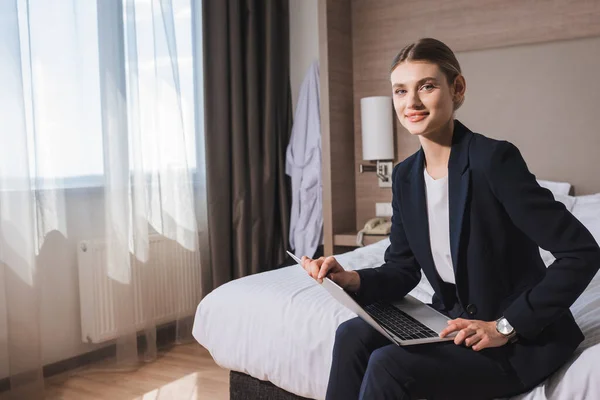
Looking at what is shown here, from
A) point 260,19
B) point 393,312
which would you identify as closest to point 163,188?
point 260,19

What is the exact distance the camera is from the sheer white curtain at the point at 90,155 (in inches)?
106

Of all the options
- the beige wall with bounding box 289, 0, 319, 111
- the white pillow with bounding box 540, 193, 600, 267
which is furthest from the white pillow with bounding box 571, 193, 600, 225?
the beige wall with bounding box 289, 0, 319, 111

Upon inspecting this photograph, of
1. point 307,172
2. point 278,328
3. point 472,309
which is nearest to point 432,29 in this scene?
point 307,172

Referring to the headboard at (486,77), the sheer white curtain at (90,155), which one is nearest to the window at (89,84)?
the sheer white curtain at (90,155)

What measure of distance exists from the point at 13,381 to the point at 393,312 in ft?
6.17

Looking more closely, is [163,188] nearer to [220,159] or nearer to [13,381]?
[220,159]

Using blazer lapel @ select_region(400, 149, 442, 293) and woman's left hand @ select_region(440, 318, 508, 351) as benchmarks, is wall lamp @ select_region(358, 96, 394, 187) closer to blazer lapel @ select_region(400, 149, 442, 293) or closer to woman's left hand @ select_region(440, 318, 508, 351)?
blazer lapel @ select_region(400, 149, 442, 293)

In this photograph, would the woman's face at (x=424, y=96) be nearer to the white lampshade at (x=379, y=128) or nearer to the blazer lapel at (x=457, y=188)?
the blazer lapel at (x=457, y=188)

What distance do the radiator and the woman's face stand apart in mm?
2102

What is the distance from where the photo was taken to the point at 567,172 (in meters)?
3.36

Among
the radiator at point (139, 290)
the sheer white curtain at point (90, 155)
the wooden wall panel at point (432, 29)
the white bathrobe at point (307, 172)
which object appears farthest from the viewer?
the white bathrobe at point (307, 172)

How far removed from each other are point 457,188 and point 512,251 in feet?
0.60

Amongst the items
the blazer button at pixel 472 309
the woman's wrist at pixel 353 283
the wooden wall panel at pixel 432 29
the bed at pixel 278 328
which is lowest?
the bed at pixel 278 328

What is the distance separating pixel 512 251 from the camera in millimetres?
1403
